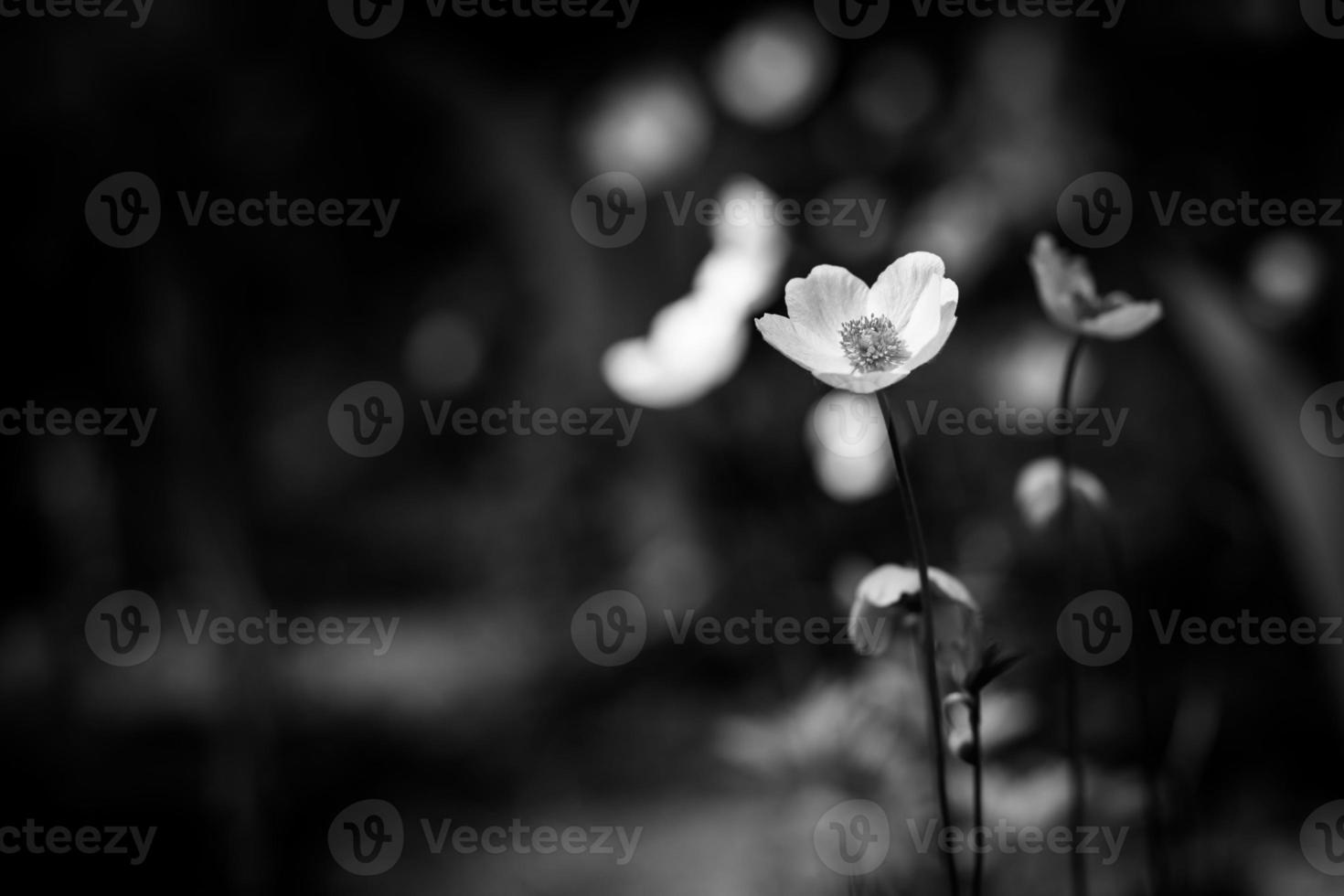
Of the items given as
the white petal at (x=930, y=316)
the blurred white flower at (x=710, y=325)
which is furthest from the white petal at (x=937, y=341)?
the blurred white flower at (x=710, y=325)

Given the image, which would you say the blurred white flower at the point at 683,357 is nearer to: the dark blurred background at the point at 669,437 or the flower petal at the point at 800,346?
the dark blurred background at the point at 669,437

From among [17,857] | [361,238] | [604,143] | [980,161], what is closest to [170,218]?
[17,857]

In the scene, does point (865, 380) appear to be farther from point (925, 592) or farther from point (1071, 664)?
point (1071, 664)

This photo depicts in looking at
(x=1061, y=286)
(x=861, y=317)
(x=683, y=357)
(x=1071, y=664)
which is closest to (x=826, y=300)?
(x=861, y=317)

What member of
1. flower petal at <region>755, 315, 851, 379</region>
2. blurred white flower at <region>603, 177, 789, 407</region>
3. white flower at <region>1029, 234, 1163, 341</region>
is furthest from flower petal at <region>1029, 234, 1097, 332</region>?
blurred white flower at <region>603, 177, 789, 407</region>

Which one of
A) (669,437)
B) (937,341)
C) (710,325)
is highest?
(669,437)

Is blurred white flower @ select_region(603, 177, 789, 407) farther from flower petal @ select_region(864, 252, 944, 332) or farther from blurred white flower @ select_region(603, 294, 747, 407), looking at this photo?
flower petal @ select_region(864, 252, 944, 332)
